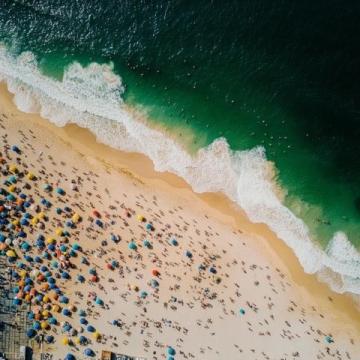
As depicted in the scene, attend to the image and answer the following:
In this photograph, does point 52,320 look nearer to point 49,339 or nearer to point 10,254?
point 49,339

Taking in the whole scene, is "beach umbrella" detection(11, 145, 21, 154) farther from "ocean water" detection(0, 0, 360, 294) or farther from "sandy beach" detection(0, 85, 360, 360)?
"ocean water" detection(0, 0, 360, 294)

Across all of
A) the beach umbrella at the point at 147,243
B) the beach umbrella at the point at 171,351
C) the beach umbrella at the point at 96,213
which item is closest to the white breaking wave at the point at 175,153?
the beach umbrella at the point at 96,213

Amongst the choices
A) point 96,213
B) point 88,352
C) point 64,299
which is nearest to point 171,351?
point 88,352

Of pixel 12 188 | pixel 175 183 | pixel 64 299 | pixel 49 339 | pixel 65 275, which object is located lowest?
pixel 49 339

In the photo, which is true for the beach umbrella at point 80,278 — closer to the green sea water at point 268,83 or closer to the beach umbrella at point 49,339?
the beach umbrella at point 49,339

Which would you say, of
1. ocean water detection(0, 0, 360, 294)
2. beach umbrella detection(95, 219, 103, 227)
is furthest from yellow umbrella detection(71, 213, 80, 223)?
ocean water detection(0, 0, 360, 294)

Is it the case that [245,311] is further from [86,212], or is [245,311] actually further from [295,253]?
[86,212]
